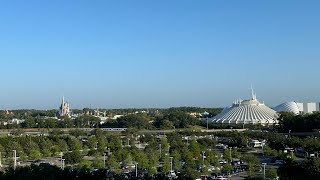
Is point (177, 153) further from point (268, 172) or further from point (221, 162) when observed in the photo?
point (268, 172)

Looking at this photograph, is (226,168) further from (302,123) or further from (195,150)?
(302,123)

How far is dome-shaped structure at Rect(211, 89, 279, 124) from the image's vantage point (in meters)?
67.8

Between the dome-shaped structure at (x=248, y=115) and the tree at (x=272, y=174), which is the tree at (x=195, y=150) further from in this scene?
the dome-shaped structure at (x=248, y=115)

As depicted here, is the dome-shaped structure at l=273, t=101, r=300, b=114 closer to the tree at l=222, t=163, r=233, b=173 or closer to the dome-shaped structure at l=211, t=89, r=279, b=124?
the dome-shaped structure at l=211, t=89, r=279, b=124

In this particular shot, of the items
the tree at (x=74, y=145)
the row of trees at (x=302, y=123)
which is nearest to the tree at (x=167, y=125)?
the row of trees at (x=302, y=123)

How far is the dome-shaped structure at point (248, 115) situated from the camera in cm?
6775

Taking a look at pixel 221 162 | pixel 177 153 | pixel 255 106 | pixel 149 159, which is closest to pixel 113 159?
pixel 149 159

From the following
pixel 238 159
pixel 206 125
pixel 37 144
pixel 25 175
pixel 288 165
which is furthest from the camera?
pixel 206 125

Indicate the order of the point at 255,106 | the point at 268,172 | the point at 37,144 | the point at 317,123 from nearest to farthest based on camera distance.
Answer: the point at 268,172 < the point at 37,144 < the point at 317,123 < the point at 255,106

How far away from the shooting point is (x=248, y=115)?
70.1 meters

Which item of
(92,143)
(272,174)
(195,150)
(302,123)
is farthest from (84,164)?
(302,123)

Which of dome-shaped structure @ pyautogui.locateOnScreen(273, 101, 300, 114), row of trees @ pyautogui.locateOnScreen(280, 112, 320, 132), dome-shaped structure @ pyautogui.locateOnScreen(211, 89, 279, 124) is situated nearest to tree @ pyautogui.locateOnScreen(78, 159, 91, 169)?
row of trees @ pyautogui.locateOnScreen(280, 112, 320, 132)

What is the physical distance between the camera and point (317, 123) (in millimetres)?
52594

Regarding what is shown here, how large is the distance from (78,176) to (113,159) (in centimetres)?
1065
